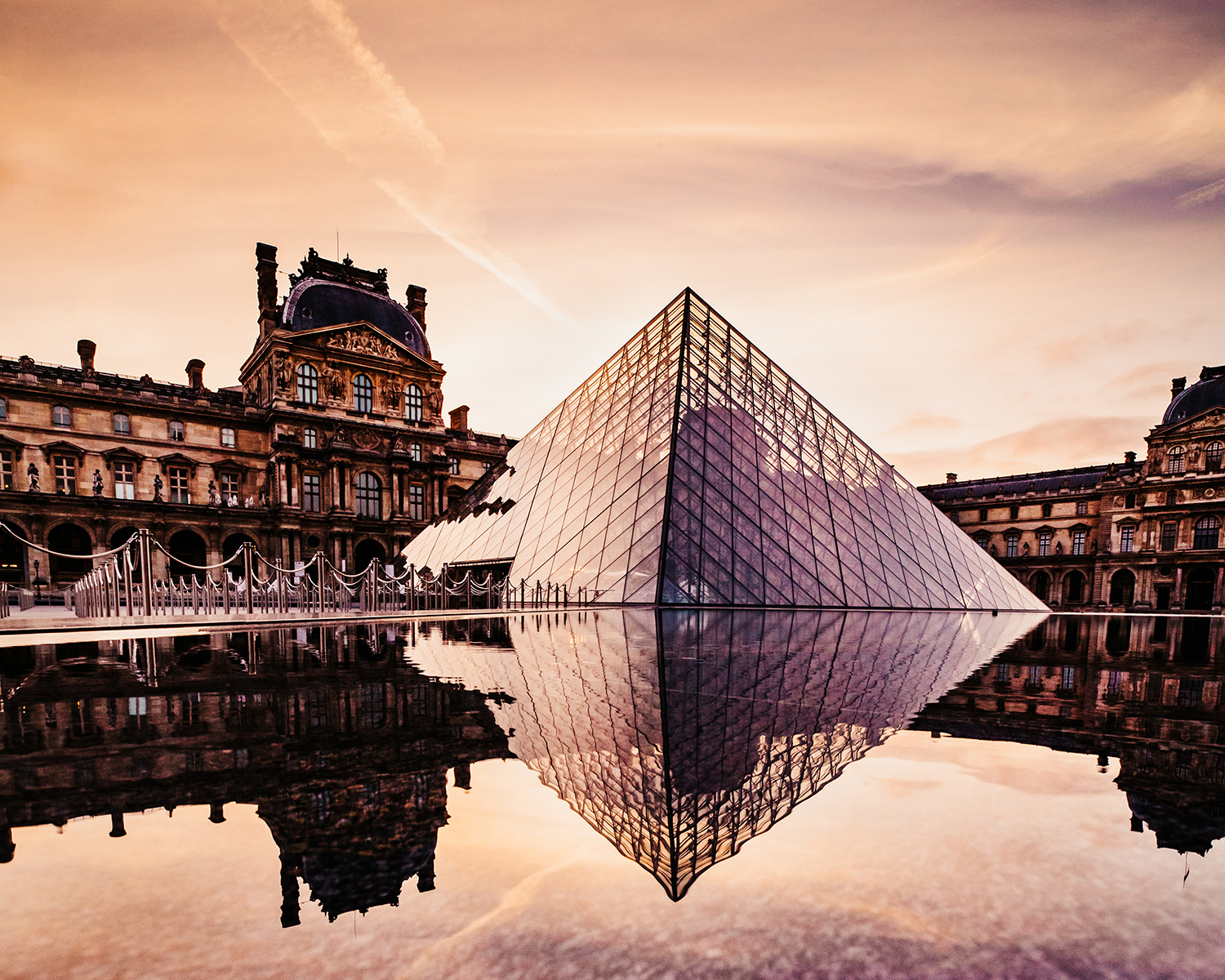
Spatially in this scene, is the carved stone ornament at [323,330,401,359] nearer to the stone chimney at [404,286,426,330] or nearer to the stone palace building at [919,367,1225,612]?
the stone chimney at [404,286,426,330]

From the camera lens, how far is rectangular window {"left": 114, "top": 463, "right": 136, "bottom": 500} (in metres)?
32.8

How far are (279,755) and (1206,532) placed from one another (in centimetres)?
6174

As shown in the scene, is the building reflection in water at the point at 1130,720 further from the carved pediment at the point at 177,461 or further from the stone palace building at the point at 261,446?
the carved pediment at the point at 177,461

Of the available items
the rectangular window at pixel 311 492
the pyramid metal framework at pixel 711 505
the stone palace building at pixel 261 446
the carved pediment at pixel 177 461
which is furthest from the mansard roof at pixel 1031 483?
the carved pediment at pixel 177 461

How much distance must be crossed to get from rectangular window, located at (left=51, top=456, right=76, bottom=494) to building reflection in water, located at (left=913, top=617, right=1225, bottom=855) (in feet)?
133

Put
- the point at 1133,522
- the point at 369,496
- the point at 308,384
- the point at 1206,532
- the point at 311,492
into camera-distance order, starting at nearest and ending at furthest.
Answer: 1. the point at 311,492
2. the point at 308,384
3. the point at 369,496
4. the point at 1206,532
5. the point at 1133,522

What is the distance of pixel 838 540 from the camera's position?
22125mm

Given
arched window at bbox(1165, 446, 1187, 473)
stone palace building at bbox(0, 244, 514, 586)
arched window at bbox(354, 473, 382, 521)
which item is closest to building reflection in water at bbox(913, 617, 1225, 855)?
stone palace building at bbox(0, 244, 514, 586)

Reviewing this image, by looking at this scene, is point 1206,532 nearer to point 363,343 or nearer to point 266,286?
point 363,343

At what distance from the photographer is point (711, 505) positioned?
820 inches

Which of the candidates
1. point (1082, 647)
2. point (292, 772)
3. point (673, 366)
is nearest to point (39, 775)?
point (292, 772)

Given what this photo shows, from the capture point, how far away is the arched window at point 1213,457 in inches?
1774

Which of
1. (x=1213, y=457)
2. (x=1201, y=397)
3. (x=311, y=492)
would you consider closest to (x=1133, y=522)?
(x=1213, y=457)

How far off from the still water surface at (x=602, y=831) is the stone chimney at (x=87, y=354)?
3768 cm
